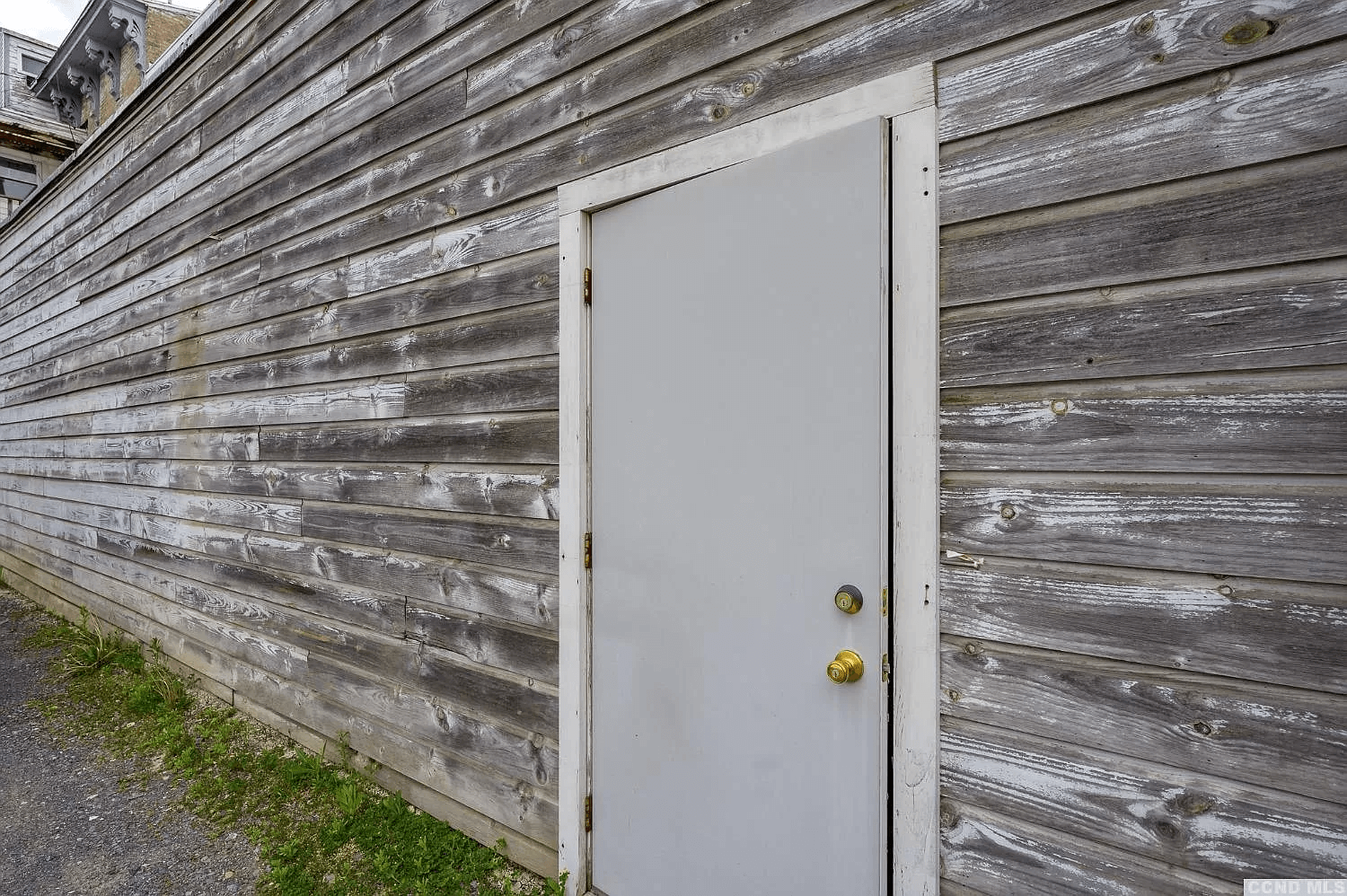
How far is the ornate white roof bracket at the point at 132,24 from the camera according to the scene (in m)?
10.5

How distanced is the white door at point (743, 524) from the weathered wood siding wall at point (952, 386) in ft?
0.63

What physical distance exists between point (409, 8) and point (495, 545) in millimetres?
2225

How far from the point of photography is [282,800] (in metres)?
3.07

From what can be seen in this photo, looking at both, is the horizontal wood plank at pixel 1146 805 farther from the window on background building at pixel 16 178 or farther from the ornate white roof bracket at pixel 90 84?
the ornate white roof bracket at pixel 90 84

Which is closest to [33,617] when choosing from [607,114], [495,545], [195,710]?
[195,710]

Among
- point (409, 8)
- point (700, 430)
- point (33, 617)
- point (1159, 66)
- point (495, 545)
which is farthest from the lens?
point (33, 617)

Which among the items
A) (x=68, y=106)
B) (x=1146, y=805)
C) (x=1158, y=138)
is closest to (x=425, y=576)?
(x=1146, y=805)

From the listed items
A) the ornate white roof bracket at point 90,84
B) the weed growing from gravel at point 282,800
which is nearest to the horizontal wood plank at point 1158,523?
the weed growing from gravel at point 282,800

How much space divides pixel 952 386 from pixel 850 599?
1.75 feet

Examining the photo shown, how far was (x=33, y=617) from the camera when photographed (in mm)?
6418

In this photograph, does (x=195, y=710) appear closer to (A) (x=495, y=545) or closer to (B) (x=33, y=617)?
(A) (x=495, y=545)

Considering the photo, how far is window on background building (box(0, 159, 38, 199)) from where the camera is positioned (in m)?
10.2

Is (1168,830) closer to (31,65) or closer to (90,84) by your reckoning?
(90,84)

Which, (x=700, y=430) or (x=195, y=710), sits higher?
(x=700, y=430)
